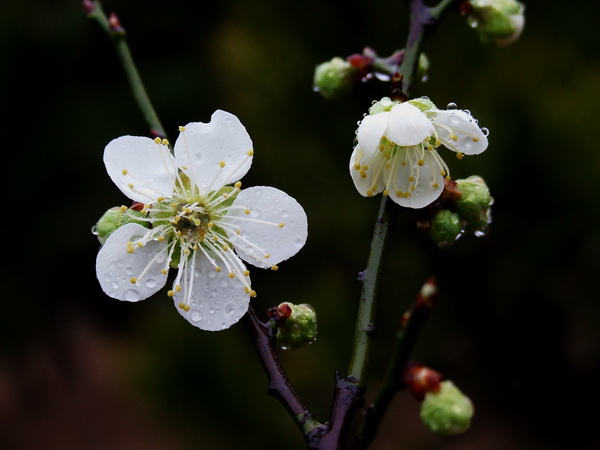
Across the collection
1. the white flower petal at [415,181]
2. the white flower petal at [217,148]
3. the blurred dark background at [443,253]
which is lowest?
the blurred dark background at [443,253]

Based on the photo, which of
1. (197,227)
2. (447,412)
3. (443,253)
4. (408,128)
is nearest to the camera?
(447,412)

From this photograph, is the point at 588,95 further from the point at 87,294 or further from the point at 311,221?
the point at 87,294

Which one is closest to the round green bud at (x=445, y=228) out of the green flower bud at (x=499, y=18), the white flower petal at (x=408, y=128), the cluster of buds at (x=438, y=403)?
the white flower petal at (x=408, y=128)

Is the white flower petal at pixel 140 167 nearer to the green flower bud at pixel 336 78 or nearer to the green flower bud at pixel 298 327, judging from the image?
the green flower bud at pixel 298 327

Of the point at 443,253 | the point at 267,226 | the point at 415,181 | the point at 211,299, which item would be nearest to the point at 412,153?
the point at 415,181

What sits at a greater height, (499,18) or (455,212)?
(499,18)

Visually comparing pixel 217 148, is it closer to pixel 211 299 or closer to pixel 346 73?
pixel 211 299
